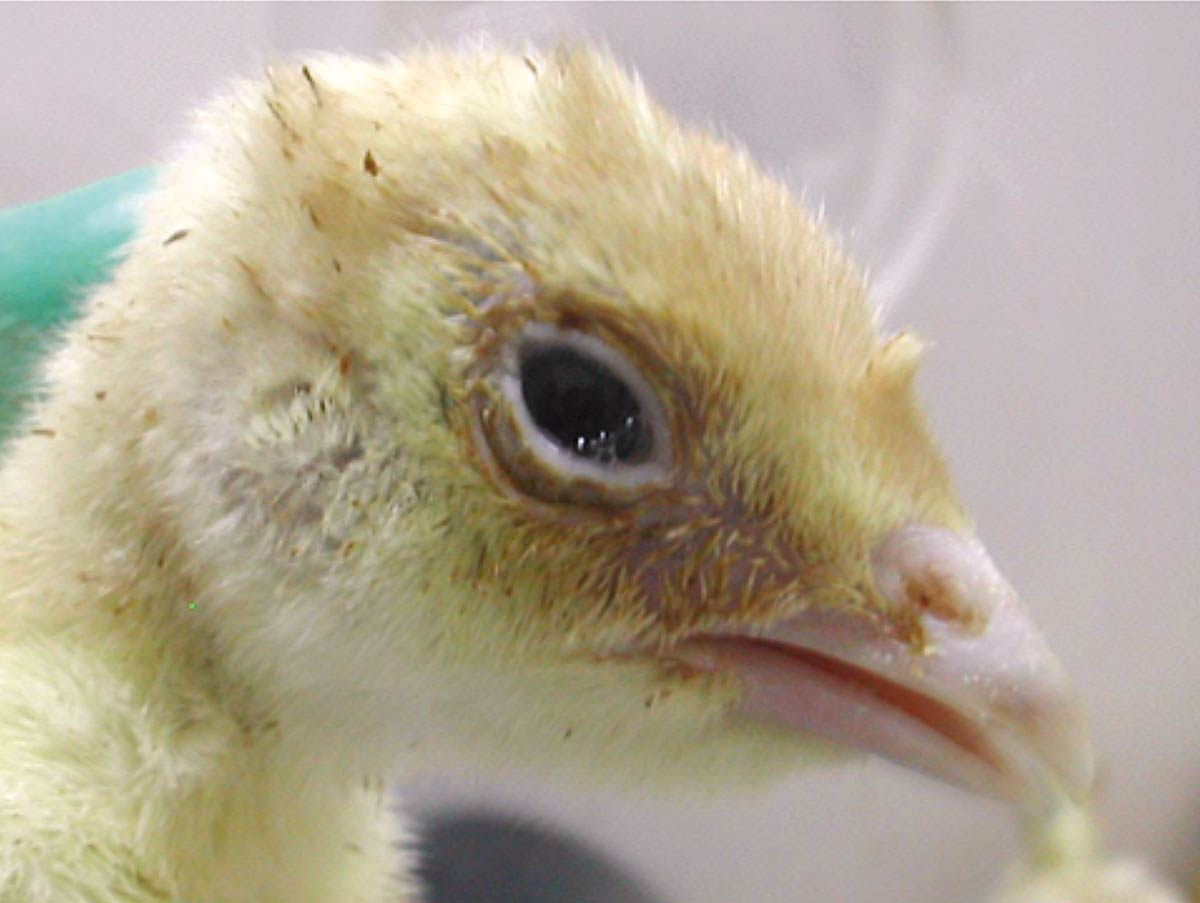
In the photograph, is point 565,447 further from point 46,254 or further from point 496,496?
point 46,254

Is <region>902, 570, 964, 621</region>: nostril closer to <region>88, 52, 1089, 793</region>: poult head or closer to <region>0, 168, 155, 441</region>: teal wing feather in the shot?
<region>88, 52, 1089, 793</region>: poult head

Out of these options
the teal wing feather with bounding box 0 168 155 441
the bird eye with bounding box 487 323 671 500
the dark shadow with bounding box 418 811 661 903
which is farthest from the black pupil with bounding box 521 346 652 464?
the dark shadow with bounding box 418 811 661 903

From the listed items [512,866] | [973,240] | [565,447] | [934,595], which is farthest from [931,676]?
[973,240]

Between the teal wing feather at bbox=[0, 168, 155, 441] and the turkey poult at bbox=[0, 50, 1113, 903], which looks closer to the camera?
the turkey poult at bbox=[0, 50, 1113, 903]

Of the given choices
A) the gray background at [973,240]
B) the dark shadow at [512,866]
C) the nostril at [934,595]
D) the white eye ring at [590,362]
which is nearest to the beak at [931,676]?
the nostril at [934,595]

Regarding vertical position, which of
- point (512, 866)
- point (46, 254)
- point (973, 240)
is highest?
point (973, 240)

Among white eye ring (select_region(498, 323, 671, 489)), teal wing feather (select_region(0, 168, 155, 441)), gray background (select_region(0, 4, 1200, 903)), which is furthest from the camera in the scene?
gray background (select_region(0, 4, 1200, 903))

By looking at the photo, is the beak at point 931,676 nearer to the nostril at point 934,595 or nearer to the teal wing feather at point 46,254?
the nostril at point 934,595
